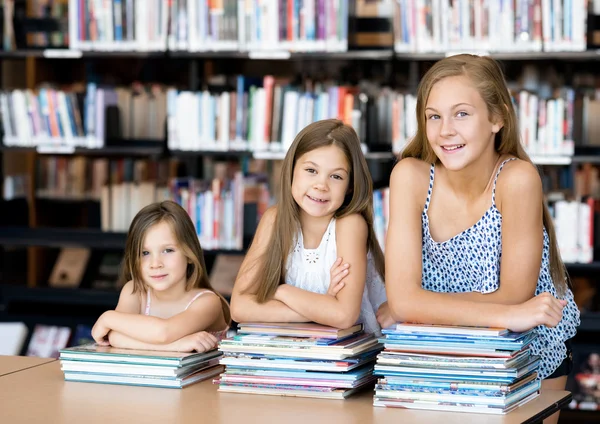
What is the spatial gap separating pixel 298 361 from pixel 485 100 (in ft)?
2.26

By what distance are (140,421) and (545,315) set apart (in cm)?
78

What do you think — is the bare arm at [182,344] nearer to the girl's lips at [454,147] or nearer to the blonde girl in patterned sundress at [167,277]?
the blonde girl in patterned sundress at [167,277]

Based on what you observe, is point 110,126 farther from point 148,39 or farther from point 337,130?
point 337,130

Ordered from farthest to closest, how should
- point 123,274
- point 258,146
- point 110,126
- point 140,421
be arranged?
1. point 110,126
2. point 258,146
3. point 123,274
4. point 140,421

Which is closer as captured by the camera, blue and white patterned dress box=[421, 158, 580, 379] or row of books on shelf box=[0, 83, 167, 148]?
blue and white patterned dress box=[421, 158, 580, 379]

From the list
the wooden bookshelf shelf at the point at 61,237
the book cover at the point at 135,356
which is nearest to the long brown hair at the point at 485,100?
the book cover at the point at 135,356

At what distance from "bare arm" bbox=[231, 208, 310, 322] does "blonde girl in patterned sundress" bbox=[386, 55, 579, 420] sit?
0.80 feet

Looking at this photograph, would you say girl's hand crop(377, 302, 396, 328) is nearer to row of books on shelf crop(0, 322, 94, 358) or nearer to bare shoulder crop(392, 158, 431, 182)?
bare shoulder crop(392, 158, 431, 182)

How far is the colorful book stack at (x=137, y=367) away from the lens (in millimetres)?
1998

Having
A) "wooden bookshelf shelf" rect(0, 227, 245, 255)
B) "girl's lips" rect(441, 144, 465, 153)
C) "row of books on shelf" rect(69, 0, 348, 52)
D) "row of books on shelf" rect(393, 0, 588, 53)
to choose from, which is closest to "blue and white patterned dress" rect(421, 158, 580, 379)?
"girl's lips" rect(441, 144, 465, 153)

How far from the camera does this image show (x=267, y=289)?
213 centimetres

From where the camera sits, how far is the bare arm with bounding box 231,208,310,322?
6.91 ft

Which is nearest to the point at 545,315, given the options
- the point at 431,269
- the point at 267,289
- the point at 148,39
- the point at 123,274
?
the point at 431,269

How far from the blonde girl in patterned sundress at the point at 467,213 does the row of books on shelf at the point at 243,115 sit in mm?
1956
